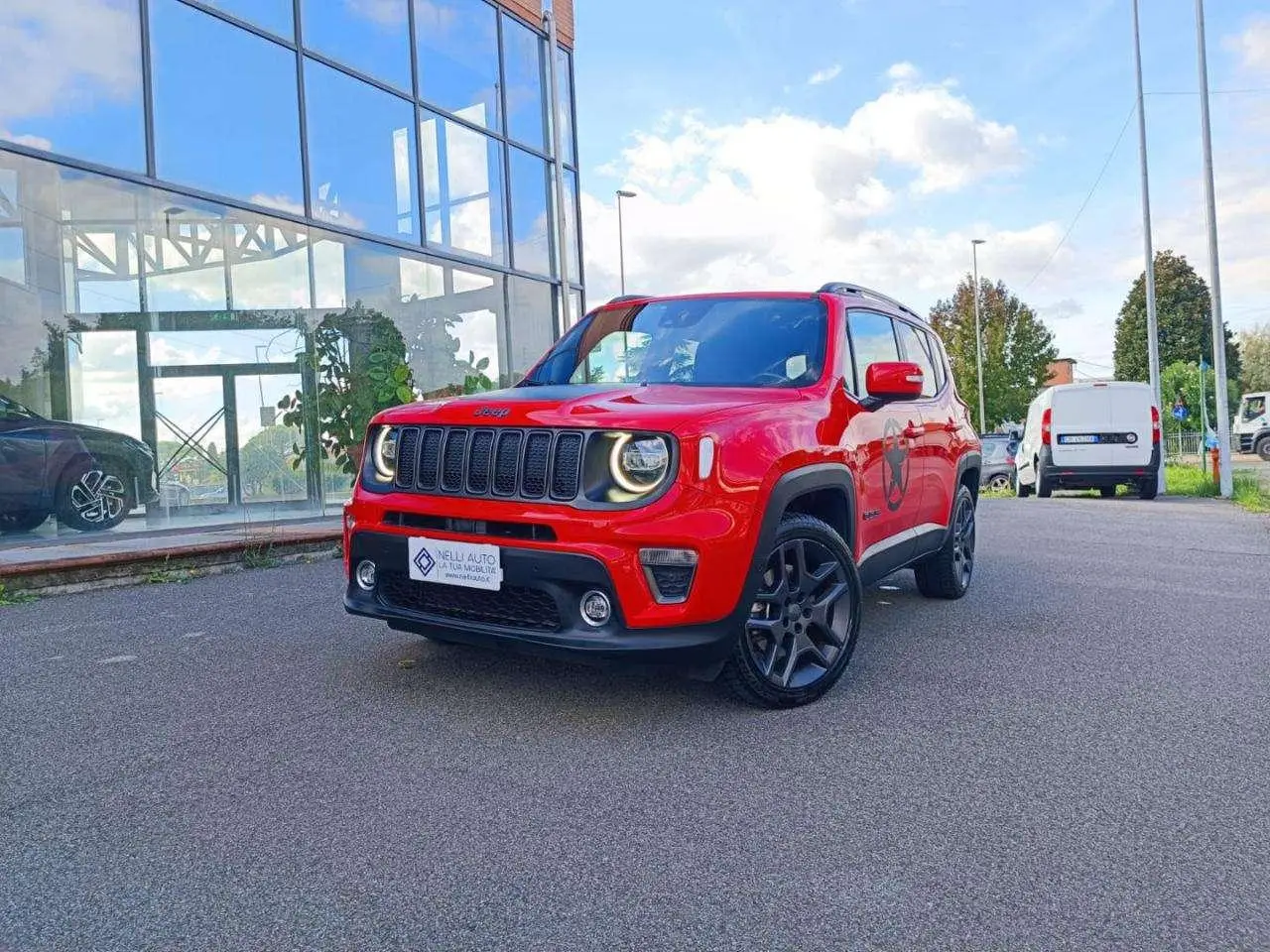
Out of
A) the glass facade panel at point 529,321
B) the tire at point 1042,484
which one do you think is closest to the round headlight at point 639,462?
the glass facade panel at point 529,321

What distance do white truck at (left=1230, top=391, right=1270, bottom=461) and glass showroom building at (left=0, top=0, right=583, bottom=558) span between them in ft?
93.8

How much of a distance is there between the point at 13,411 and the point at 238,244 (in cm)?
307

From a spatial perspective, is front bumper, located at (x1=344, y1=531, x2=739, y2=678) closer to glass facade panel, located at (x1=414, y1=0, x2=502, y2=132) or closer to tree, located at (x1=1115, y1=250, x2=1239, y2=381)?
glass facade panel, located at (x1=414, y1=0, x2=502, y2=132)

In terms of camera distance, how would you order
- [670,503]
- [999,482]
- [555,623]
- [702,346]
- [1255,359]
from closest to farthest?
[670,503], [555,623], [702,346], [999,482], [1255,359]

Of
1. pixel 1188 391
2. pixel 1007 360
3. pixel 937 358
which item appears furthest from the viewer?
pixel 1188 391

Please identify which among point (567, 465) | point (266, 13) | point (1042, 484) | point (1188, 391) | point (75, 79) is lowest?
point (1042, 484)

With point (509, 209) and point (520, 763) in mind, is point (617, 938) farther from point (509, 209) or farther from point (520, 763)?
point (509, 209)

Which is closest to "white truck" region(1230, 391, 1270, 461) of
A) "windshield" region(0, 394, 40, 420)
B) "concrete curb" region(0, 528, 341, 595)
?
"concrete curb" region(0, 528, 341, 595)

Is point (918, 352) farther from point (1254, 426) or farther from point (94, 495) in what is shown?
point (1254, 426)

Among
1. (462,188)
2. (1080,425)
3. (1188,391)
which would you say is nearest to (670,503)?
(462,188)

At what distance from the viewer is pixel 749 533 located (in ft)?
11.4

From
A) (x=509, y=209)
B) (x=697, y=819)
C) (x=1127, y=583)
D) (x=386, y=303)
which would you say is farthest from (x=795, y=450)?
(x=509, y=209)

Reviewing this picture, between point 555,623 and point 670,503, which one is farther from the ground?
point 670,503

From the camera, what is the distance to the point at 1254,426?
33.4 meters
